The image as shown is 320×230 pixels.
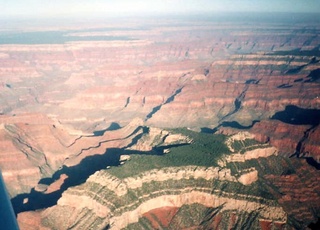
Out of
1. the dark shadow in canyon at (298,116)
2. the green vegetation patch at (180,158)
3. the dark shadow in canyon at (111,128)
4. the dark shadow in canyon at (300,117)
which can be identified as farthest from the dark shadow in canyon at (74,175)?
the dark shadow in canyon at (298,116)

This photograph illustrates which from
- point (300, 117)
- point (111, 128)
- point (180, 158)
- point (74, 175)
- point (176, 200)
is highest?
point (180, 158)

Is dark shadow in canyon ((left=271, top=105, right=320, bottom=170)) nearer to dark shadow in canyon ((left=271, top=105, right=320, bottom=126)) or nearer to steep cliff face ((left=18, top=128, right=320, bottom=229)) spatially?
dark shadow in canyon ((left=271, top=105, right=320, bottom=126))

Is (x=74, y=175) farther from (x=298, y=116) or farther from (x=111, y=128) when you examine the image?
(x=298, y=116)

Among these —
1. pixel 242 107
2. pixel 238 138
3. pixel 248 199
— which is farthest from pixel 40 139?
pixel 242 107

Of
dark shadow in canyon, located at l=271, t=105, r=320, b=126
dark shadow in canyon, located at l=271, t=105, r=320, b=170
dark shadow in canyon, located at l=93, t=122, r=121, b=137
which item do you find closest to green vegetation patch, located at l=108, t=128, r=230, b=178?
dark shadow in canyon, located at l=271, t=105, r=320, b=170

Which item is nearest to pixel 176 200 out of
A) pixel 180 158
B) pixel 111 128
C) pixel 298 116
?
pixel 180 158

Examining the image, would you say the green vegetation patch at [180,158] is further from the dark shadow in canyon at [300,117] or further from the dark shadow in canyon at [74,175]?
the dark shadow in canyon at [300,117]

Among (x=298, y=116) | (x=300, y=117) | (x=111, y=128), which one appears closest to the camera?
(x=300, y=117)

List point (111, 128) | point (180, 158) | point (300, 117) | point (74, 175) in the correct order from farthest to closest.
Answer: point (111, 128)
point (300, 117)
point (74, 175)
point (180, 158)
